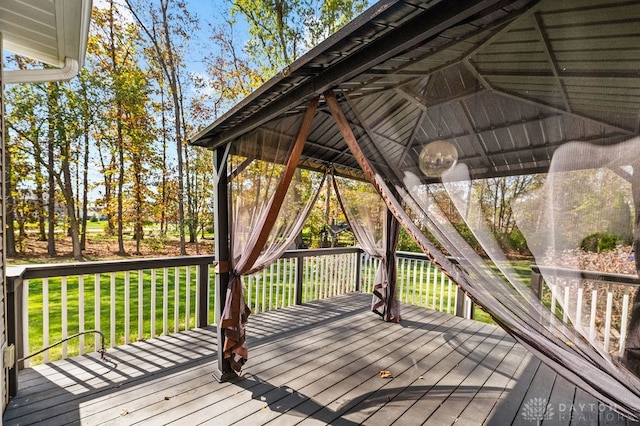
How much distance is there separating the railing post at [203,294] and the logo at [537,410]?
341cm

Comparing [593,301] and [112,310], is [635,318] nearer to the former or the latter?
[593,301]

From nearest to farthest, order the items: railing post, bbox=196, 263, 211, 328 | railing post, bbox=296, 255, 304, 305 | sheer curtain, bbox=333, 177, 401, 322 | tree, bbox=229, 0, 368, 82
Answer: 1. railing post, bbox=196, 263, 211, 328
2. sheer curtain, bbox=333, 177, 401, 322
3. railing post, bbox=296, 255, 304, 305
4. tree, bbox=229, 0, 368, 82

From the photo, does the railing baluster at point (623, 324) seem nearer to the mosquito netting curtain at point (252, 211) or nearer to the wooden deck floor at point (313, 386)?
the wooden deck floor at point (313, 386)

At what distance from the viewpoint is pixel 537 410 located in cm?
212

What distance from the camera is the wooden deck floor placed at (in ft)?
6.52

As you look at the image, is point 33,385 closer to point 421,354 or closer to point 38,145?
point 421,354

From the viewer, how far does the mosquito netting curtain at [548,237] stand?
2.73 ft

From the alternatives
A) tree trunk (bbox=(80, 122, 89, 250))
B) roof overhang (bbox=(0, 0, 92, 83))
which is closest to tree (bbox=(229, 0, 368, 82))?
tree trunk (bbox=(80, 122, 89, 250))

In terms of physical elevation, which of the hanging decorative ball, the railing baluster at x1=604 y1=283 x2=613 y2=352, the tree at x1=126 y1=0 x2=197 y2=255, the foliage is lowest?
the railing baluster at x1=604 y1=283 x2=613 y2=352

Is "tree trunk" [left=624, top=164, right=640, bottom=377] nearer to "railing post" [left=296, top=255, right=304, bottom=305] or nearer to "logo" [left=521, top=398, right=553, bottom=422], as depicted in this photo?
"logo" [left=521, top=398, right=553, bottom=422]

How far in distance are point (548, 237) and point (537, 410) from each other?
6.75ft

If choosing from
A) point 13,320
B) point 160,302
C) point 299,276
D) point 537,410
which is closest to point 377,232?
point 299,276

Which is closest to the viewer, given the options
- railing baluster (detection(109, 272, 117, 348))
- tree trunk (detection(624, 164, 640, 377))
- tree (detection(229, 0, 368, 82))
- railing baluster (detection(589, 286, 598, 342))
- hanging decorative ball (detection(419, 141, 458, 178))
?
tree trunk (detection(624, 164, 640, 377))

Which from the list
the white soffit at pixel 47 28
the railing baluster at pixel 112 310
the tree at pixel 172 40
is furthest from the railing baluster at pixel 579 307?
the tree at pixel 172 40
